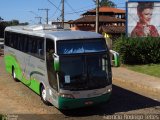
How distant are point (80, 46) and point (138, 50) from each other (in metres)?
15.4

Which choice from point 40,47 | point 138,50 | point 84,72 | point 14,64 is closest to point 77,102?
point 84,72

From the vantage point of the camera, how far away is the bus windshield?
1323 cm

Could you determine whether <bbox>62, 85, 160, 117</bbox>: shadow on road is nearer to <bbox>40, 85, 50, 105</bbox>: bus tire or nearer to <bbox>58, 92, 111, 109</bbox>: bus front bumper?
<bbox>58, 92, 111, 109</bbox>: bus front bumper

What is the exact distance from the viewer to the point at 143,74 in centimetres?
2378

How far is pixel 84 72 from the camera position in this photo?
13438 mm

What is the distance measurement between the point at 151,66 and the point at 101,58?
14042mm

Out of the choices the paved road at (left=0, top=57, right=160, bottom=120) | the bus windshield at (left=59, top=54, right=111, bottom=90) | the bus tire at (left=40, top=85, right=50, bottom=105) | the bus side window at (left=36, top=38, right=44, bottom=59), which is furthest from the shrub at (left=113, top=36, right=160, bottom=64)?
the bus windshield at (left=59, top=54, right=111, bottom=90)

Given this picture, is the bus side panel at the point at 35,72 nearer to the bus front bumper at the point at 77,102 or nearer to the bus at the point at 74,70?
the bus at the point at 74,70

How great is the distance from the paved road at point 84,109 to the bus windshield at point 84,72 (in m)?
1.06

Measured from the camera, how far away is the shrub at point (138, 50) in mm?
28438

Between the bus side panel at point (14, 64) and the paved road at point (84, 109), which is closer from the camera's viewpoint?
the paved road at point (84, 109)

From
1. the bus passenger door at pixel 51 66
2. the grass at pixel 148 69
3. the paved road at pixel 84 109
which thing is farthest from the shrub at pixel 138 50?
the bus passenger door at pixel 51 66

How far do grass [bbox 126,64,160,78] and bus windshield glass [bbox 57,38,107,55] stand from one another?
997cm

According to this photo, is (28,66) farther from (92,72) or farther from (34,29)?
(92,72)
